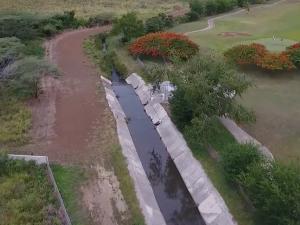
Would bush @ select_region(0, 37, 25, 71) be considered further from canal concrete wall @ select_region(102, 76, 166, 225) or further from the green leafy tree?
the green leafy tree

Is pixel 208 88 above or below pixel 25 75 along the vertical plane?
above

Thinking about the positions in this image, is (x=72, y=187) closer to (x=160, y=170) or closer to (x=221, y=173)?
(x=160, y=170)

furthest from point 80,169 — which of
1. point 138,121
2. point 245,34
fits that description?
point 245,34

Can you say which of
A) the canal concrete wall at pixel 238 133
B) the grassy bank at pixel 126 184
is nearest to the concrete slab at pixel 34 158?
the grassy bank at pixel 126 184

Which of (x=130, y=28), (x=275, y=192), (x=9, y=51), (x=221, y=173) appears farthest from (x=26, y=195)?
(x=130, y=28)

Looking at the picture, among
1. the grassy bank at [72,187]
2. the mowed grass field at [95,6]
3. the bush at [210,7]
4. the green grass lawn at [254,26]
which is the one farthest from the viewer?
the bush at [210,7]

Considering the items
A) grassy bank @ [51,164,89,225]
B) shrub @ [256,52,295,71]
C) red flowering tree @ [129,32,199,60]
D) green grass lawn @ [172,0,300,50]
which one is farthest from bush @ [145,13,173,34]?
grassy bank @ [51,164,89,225]

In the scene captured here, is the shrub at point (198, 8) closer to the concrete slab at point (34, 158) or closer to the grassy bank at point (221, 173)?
the grassy bank at point (221, 173)
